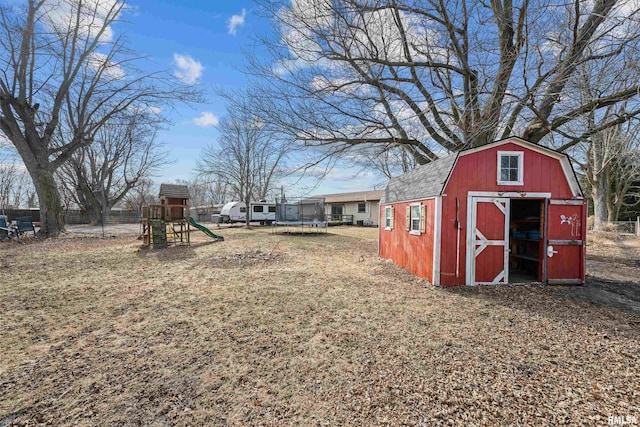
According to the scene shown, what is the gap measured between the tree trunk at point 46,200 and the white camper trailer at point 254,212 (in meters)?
14.4

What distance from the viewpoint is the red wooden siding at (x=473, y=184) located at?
634 centimetres

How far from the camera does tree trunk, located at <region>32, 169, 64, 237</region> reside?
13836 millimetres

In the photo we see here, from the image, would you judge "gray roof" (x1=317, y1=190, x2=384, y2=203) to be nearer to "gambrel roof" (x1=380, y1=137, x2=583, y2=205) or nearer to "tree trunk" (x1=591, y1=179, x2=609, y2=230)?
"tree trunk" (x1=591, y1=179, x2=609, y2=230)

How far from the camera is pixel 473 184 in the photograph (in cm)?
638

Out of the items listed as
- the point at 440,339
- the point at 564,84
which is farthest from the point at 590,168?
the point at 440,339

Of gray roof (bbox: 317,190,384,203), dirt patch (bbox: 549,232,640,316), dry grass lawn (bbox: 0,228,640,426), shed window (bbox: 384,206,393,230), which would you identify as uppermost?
gray roof (bbox: 317,190,384,203)

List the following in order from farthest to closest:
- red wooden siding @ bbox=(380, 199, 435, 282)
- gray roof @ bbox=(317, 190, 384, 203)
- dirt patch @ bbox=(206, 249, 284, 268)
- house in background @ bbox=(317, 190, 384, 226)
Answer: house in background @ bbox=(317, 190, 384, 226), gray roof @ bbox=(317, 190, 384, 203), dirt patch @ bbox=(206, 249, 284, 268), red wooden siding @ bbox=(380, 199, 435, 282)

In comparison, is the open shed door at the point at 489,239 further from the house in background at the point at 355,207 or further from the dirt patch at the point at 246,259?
the house in background at the point at 355,207

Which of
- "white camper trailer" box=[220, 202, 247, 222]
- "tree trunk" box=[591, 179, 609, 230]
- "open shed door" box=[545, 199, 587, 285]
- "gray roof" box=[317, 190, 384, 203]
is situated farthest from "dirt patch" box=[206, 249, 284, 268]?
"tree trunk" box=[591, 179, 609, 230]

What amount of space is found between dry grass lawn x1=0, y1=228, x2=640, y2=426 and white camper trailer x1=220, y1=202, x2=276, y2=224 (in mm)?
21216

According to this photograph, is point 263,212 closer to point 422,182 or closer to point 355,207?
point 355,207

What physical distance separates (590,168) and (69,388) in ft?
80.5

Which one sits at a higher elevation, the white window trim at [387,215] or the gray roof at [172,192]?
the gray roof at [172,192]

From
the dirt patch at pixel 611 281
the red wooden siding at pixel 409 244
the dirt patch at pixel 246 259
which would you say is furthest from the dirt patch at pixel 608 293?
the dirt patch at pixel 246 259
